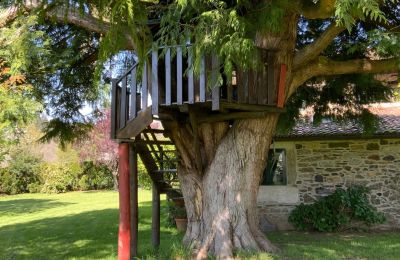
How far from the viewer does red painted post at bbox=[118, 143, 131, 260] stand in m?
7.35

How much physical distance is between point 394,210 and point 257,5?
8423 mm

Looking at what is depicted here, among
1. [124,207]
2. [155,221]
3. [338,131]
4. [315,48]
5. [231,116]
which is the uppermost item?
[315,48]

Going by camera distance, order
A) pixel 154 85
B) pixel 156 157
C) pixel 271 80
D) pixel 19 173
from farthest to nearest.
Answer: pixel 19 173, pixel 156 157, pixel 271 80, pixel 154 85

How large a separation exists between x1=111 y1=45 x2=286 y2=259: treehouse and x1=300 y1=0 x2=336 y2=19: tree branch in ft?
3.85

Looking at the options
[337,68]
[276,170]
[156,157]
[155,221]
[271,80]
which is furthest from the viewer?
[276,170]

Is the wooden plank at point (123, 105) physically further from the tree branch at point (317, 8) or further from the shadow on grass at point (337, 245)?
→ the shadow on grass at point (337, 245)

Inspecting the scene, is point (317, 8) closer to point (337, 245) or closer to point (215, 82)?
point (215, 82)

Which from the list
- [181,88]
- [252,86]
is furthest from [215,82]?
[252,86]

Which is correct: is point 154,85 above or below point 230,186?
above

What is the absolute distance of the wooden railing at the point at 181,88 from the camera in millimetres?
Result: 6242

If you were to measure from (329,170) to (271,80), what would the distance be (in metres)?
6.25

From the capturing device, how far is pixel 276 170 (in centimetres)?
1312

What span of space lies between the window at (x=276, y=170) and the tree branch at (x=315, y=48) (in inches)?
228

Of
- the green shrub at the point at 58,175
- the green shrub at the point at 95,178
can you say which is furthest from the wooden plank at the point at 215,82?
the green shrub at the point at 58,175
